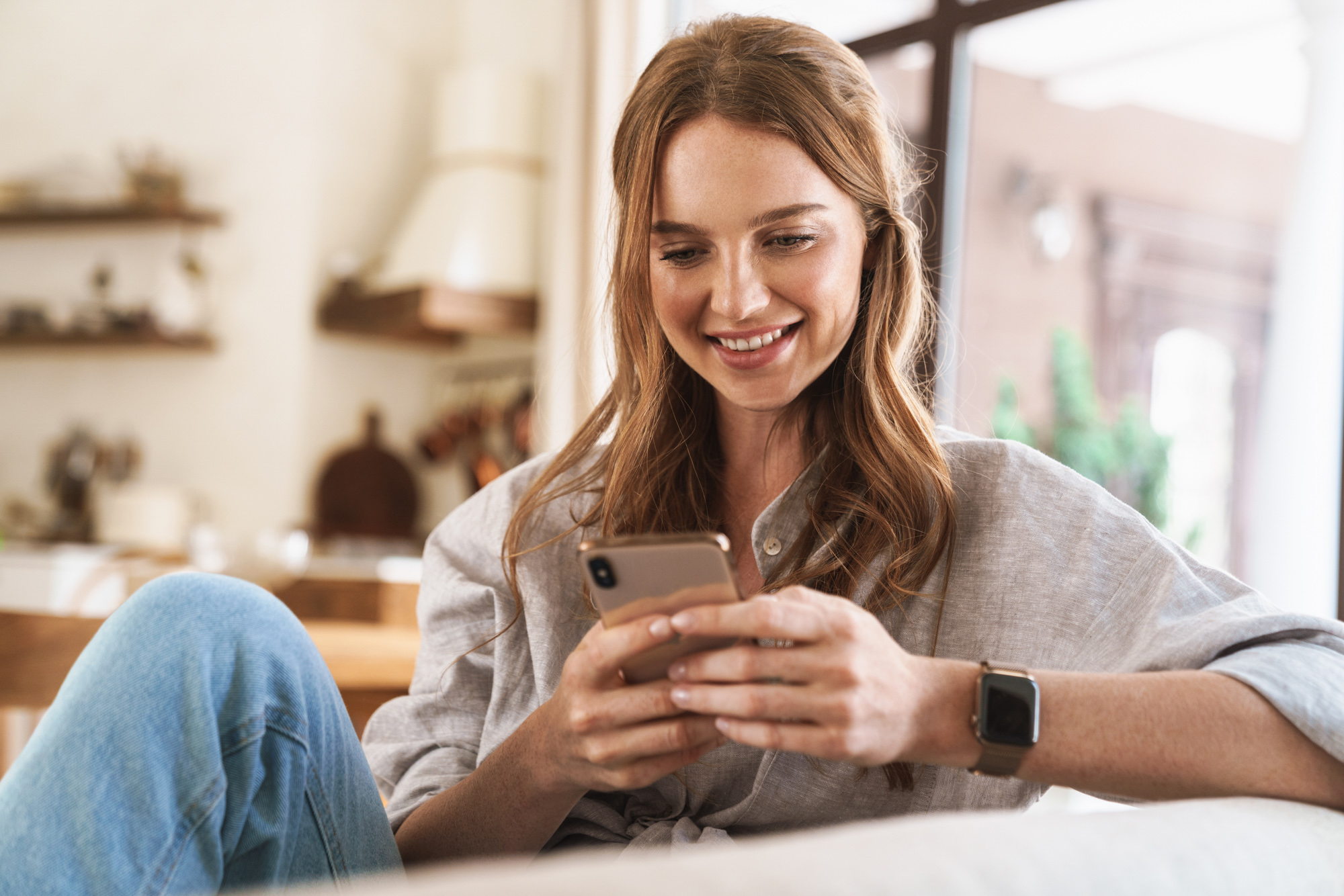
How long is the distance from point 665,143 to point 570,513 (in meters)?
0.42

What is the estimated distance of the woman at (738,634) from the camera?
0.82m

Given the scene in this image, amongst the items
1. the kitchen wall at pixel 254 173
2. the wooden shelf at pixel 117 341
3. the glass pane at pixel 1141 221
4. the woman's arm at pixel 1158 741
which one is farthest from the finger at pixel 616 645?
the glass pane at pixel 1141 221

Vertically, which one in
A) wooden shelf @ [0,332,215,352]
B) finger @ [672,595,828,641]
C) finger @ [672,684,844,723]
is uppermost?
wooden shelf @ [0,332,215,352]

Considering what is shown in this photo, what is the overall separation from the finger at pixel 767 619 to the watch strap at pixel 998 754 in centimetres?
14

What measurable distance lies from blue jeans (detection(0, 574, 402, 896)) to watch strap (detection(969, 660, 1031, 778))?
0.50 m

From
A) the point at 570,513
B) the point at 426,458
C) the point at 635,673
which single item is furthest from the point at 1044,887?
the point at 426,458

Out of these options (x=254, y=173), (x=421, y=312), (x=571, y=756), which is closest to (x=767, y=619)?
(x=571, y=756)

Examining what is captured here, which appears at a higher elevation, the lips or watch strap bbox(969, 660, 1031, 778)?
the lips

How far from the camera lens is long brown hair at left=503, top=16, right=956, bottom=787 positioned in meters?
1.17

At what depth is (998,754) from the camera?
0.84m

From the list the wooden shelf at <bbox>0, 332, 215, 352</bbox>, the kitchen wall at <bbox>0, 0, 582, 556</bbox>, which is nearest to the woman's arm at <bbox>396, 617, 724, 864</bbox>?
the kitchen wall at <bbox>0, 0, 582, 556</bbox>

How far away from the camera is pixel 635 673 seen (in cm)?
90

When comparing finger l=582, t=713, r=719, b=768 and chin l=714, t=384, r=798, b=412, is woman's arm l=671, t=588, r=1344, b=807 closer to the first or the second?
finger l=582, t=713, r=719, b=768

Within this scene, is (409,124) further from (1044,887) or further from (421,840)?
(1044,887)
